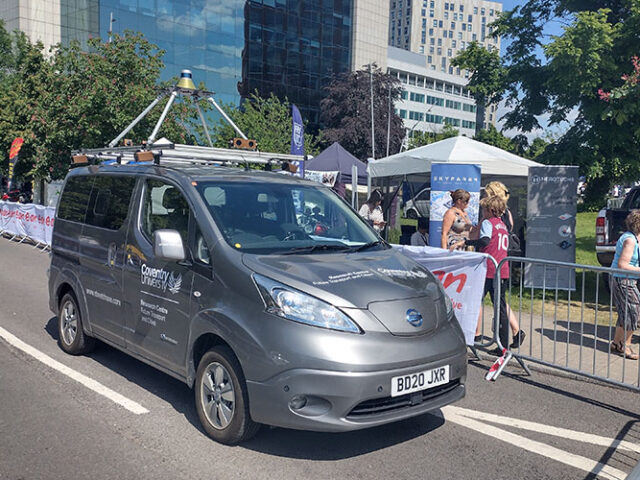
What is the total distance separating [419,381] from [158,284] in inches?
83.8

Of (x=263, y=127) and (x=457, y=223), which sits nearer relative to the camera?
(x=457, y=223)

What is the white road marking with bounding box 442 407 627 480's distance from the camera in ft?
12.8

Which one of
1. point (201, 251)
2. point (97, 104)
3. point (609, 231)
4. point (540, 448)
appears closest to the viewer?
point (540, 448)

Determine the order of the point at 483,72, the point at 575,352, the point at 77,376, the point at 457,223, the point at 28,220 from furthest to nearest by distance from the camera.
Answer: the point at 28,220
the point at 483,72
the point at 457,223
the point at 575,352
the point at 77,376

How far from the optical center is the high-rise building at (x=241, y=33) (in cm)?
4294

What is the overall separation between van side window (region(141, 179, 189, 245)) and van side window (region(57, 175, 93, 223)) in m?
1.23

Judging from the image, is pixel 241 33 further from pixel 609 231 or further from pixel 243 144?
pixel 243 144

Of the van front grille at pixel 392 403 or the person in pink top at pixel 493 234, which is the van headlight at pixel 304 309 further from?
the person in pink top at pixel 493 234

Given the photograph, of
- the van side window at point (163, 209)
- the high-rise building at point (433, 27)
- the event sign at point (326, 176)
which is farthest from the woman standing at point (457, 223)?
the high-rise building at point (433, 27)

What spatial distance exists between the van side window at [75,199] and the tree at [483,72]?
30.6 ft

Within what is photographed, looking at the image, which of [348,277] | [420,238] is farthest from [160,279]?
[420,238]

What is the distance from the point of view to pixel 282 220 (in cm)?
473

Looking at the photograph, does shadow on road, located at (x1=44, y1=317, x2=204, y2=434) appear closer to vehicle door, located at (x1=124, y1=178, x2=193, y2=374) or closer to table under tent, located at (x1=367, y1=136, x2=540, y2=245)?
vehicle door, located at (x1=124, y1=178, x2=193, y2=374)

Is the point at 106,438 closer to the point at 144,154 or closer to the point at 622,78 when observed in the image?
the point at 144,154
